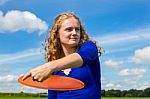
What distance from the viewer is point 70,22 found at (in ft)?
18.7

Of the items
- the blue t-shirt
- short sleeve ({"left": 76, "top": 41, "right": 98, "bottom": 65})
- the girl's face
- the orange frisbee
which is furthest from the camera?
the blue t-shirt

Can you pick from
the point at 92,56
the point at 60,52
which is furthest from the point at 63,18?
the point at 92,56

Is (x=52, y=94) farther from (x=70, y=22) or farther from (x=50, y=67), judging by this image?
(x=50, y=67)

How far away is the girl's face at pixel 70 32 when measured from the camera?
18.2 feet

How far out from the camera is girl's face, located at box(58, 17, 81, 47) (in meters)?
5.56

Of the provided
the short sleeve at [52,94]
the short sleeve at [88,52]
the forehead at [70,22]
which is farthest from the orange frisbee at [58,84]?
the short sleeve at [52,94]

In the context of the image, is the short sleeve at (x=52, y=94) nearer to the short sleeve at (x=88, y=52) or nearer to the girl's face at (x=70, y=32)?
the girl's face at (x=70, y=32)

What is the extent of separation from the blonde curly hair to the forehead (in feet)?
0.21

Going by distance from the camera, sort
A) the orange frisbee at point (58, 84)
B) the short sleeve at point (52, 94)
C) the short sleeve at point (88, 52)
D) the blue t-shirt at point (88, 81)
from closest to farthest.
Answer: the short sleeve at point (88, 52) < the orange frisbee at point (58, 84) < the blue t-shirt at point (88, 81) < the short sleeve at point (52, 94)

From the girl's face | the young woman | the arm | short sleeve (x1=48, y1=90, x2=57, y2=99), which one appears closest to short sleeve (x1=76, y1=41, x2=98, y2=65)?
the young woman

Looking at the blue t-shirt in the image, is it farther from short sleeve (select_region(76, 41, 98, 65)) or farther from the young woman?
short sleeve (select_region(76, 41, 98, 65))

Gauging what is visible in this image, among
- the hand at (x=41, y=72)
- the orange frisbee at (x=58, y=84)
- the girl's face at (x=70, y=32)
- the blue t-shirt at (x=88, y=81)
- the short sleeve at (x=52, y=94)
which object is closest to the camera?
the hand at (x=41, y=72)

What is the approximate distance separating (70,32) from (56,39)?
2.19ft

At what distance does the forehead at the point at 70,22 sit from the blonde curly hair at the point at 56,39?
7 cm
